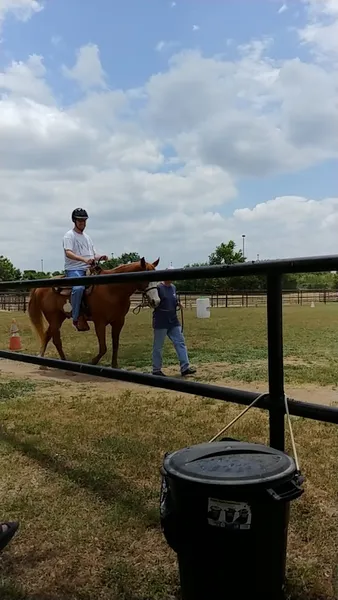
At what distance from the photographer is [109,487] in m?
2.71

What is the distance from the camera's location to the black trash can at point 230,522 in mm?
1381

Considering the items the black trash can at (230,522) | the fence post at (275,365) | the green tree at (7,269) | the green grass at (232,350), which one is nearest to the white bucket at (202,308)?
the green grass at (232,350)

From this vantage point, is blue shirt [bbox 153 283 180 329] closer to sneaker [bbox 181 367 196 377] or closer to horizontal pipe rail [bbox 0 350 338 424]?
sneaker [bbox 181 367 196 377]

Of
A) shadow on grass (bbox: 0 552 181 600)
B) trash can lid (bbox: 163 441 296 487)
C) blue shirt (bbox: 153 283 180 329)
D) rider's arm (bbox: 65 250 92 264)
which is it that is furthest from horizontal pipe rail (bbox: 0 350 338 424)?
rider's arm (bbox: 65 250 92 264)

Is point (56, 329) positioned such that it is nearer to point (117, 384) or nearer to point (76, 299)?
point (76, 299)

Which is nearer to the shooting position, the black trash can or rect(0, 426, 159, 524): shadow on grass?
the black trash can

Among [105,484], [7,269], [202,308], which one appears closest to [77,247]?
[105,484]

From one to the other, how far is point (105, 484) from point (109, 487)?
0.05 metres

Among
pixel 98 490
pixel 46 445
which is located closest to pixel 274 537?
pixel 98 490

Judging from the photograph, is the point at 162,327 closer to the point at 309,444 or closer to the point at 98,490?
the point at 309,444

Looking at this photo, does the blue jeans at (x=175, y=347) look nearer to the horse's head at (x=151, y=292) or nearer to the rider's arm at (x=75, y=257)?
the horse's head at (x=151, y=292)

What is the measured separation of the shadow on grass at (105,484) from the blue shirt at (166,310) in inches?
158

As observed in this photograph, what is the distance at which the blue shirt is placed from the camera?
7.30 meters

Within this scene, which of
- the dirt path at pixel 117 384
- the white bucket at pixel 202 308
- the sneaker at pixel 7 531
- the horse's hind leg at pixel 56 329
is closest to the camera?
the sneaker at pixel 7 531
